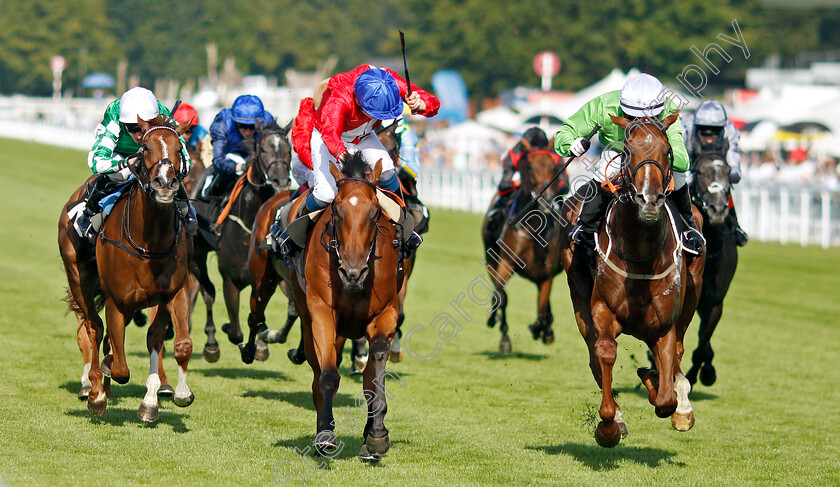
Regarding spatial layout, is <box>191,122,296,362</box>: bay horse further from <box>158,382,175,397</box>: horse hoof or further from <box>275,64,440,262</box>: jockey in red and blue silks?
<box>275,64,440,262</box>: jockey in red and blue silks

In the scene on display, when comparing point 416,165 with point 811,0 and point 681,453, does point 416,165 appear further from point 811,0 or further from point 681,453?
point 811,0

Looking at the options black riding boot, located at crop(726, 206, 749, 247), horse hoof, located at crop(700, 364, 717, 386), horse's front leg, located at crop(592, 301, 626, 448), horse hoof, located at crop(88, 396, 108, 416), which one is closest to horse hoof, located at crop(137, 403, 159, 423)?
horse hoof, located at crop(88, 396, 108, 416)

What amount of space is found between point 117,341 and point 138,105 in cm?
163

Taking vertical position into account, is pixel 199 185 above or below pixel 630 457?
above

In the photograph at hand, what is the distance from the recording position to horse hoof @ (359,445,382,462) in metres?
6.66

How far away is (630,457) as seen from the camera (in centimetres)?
748

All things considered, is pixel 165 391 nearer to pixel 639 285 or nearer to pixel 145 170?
pixel 145 170

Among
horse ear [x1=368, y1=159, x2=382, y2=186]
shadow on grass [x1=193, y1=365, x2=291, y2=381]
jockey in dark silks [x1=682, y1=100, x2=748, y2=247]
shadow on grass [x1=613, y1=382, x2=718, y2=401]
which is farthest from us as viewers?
shadow on grass [x1=193, y1=365, x2=291, y2=381]

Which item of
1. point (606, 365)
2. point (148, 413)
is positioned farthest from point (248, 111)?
point (606, 365)

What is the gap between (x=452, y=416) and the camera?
873cm

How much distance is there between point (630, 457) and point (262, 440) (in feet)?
8.03

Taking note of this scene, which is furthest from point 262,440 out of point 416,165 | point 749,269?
point 749,269

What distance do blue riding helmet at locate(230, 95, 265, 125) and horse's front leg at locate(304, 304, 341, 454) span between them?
4.34 meters

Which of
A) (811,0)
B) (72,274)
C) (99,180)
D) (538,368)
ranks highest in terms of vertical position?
(811,0)
